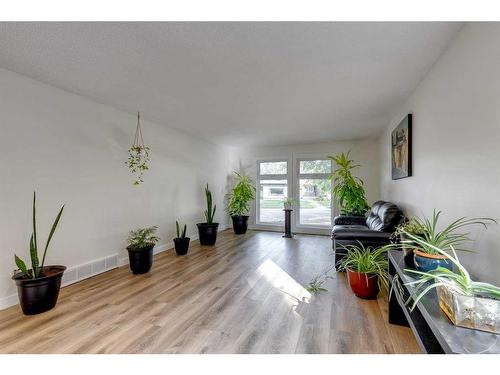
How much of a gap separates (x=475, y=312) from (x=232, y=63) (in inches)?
92.5

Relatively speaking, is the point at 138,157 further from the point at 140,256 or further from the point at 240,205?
the point at 240,205

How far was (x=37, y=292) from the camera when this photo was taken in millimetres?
2104

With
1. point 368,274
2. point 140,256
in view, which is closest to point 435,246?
point 368,274

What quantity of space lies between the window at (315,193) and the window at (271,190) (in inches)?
18.6

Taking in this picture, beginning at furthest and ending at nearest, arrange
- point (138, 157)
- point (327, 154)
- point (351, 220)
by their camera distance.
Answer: point (327, 154), point (351, 220), point (138, 157)

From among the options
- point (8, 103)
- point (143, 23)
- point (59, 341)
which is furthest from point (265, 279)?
point (8, 103)

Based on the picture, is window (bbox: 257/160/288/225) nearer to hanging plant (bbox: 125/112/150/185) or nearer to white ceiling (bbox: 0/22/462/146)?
white ceiling (bbox: 0/22/462/146)

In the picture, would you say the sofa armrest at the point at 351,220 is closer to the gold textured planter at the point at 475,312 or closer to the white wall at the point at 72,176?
the white wall at the point at 72,176

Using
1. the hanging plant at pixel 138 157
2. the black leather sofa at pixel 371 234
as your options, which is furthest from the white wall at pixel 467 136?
the hanging plant at pixel 138 157

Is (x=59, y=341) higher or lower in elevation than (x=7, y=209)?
lower

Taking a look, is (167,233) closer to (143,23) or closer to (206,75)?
(206,75)
